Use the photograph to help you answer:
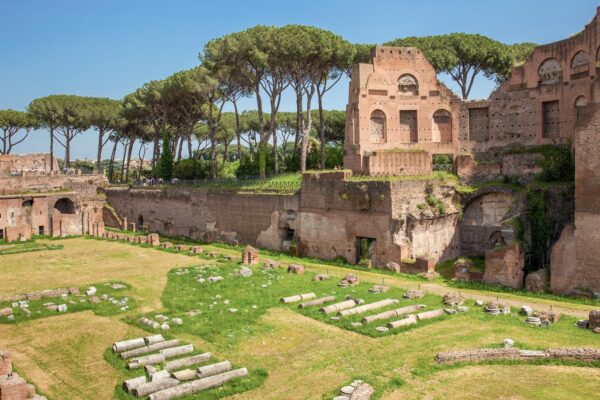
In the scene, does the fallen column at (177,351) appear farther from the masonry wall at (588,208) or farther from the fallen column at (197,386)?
the masonry wall at (588,208)

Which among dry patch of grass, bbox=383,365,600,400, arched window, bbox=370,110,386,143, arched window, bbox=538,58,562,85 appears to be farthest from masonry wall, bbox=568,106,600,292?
arched window, bbox=370,110,386,143

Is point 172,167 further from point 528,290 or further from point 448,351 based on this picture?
point 448,351

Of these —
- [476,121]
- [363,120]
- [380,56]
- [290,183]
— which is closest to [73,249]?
[290,183]

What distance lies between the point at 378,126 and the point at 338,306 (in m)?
14.8

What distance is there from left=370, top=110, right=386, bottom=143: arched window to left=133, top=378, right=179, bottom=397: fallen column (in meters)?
19.9

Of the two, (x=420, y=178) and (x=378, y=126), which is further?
(x=378, y=126)

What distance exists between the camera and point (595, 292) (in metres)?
17.4

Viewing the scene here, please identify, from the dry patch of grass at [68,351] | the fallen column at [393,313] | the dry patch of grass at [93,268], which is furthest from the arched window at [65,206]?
the fallen column at [393,313]

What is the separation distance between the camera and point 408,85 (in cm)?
2909

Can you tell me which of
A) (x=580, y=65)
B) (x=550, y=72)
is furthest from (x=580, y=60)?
(x=550, y=72)

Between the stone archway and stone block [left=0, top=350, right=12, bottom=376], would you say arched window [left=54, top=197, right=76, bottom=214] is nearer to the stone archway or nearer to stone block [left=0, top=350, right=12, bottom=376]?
the stone archway

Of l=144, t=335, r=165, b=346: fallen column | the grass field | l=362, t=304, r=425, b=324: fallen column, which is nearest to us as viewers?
the grass field

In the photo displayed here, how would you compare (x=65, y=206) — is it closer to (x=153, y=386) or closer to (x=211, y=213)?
(x=211, y=213)

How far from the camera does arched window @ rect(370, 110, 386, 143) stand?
28.8m
